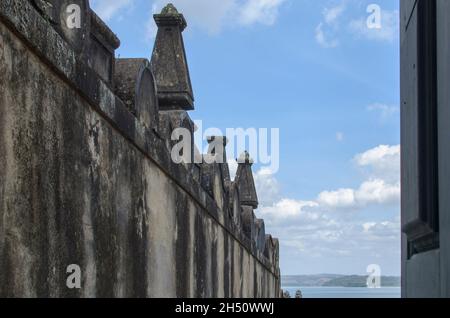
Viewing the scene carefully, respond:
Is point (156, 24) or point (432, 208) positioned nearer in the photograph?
point (432, 208)

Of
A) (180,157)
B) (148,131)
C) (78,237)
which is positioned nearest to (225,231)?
(180,157)

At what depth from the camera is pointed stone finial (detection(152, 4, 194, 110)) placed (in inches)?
261

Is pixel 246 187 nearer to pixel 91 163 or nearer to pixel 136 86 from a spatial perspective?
pixel 136 86

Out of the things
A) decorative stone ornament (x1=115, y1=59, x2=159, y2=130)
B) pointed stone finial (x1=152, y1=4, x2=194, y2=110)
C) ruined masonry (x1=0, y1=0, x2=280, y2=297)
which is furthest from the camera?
pointed stone finial (x1=152, y1=4, x2=194, y2=110)

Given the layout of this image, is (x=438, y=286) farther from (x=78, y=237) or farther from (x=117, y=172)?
(x=117, y=172)

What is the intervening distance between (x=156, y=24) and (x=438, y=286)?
425 centimetres

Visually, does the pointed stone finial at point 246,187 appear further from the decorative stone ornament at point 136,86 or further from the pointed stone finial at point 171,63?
the decorative stone ornament at point 136,86

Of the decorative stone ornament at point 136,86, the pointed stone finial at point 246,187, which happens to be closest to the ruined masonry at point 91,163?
the decorative stone ornament at point 136,86

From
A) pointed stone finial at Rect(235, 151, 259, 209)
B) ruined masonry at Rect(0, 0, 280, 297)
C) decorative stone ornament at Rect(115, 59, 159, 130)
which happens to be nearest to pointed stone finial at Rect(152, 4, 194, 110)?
ruined masonry at Rect(0, 0, 280, 297)

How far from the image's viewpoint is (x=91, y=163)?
13.4 feet

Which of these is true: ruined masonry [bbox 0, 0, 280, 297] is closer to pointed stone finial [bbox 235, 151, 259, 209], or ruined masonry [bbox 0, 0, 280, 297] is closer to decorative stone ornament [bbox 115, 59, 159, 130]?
decorative stone ornament [bbox 115, 59, 159, 130]

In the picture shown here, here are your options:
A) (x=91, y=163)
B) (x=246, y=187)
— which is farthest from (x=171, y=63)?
(x=246, y=187)
